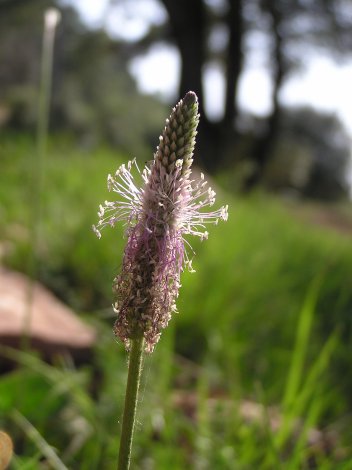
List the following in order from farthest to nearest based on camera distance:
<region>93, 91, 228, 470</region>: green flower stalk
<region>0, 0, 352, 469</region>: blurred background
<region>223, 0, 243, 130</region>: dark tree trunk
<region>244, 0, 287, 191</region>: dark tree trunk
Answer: <region>244, 0, 287, 191</region>: dark tree trunk, <region>223, 0, 243, 130</region>: dark tree trunk, <region>0, 0, 352, 469</region>: blurred background, <region>93, 91, 228, 470</region>: green flower stalk

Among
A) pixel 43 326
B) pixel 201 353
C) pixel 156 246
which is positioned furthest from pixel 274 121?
pixel 156 246

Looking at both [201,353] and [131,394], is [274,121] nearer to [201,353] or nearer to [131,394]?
[201,353]

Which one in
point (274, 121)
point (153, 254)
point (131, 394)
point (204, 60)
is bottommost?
point (131, 394)

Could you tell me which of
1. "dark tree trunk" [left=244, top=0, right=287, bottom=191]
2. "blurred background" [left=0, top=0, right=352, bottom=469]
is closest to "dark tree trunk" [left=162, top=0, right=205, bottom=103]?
"dark tree trunk" [left=244, top=0, right=287, bottom=191]

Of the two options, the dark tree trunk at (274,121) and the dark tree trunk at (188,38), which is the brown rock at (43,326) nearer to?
the dark tree trunk at (188,38)

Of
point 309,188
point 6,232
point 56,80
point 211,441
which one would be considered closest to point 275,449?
point 211,441

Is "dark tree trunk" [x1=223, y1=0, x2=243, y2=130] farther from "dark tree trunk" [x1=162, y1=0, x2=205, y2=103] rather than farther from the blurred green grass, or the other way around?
the blurred green grass

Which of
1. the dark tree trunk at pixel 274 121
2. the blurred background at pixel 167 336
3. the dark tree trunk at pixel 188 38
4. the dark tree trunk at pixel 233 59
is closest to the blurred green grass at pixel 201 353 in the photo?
the blurred background at pixel 167 336
